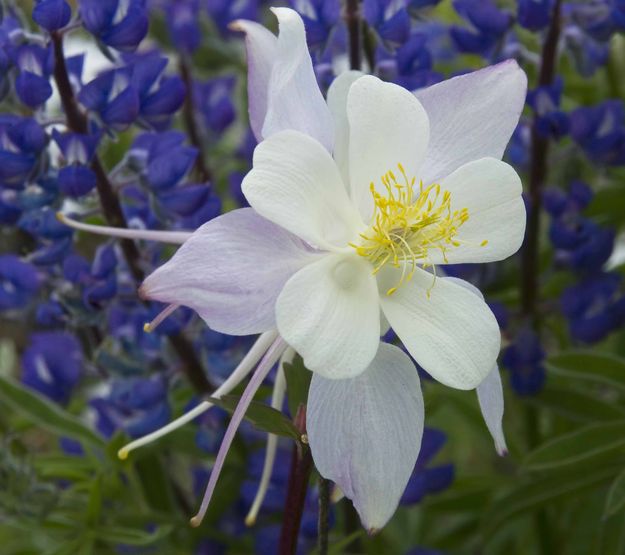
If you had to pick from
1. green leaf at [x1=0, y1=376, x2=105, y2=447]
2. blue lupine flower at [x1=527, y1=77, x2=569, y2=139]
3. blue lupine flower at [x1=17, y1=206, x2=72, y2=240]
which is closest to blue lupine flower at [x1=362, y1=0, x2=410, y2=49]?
blue lupine flower at [x1=527, y1=77, x2=569, y2=139]

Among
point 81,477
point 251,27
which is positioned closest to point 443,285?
point 251,27

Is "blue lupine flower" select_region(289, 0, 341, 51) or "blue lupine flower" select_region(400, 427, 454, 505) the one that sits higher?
"blue lupine flower" select_region(289, 0, 341, 51)

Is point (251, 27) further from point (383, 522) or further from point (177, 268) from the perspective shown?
point (383, 522)

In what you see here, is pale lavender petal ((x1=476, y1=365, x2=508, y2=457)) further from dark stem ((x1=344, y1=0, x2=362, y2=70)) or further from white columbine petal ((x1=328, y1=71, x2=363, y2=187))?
dark stem ((x1=344, y1=0, x2=362, y2=70))

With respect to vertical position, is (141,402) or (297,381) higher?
(297,381)

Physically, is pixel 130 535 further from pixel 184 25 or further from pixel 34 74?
pixel 184 25

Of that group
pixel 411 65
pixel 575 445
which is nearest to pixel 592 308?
pixel 575 445
